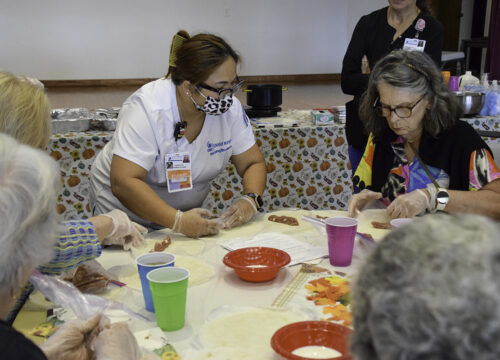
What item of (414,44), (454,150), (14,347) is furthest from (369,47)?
(14,347)

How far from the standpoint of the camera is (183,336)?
127 cm

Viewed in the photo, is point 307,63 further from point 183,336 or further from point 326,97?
point 183,336

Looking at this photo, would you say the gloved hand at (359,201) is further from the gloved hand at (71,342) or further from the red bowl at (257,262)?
the gloved hand at (71,342)

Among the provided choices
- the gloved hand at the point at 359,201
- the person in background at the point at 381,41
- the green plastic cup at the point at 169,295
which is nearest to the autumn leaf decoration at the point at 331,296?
the green plastic cup at the point at 169,295

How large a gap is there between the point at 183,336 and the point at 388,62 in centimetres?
148

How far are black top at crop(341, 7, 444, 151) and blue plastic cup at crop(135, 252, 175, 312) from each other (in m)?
2.12

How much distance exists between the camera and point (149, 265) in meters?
1.42

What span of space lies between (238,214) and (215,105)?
0.55m

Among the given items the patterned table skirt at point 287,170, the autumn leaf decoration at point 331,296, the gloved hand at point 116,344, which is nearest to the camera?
the gloved hand at point 116,344

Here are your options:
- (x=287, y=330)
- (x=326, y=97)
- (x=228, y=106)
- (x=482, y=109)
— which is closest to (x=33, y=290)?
(x=287, y=330)

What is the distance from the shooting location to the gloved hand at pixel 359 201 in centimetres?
215

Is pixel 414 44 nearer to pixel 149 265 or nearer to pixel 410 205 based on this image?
pixel 410 205

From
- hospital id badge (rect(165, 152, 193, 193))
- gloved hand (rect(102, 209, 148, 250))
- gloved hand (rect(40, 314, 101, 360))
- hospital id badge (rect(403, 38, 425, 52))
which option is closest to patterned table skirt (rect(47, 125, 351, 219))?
hospital id badge (rect(403, 38, 425, 52))

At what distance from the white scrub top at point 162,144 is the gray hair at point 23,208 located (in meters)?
1.21
